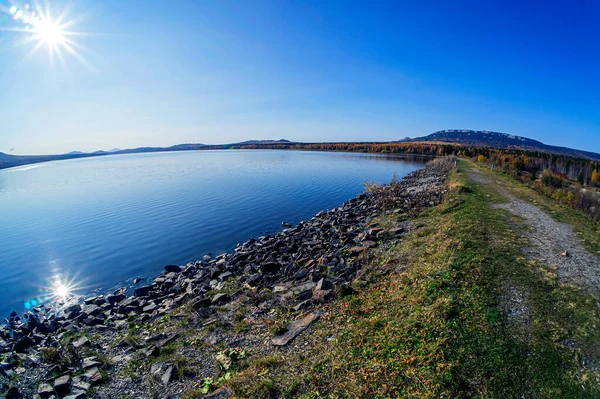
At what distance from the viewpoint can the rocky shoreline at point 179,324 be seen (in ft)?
21.1

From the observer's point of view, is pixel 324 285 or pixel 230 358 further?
pixel 324 285

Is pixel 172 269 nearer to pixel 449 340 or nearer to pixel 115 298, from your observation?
pixel 115 298

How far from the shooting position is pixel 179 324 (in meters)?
8.77

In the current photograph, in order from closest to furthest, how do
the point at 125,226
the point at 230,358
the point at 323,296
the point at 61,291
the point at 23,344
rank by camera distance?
1. the point at 230,358
2. the point at 323,296
3. the point at 23,344
4. the point at 61,291
5. the point at 125,226

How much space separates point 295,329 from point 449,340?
3.62 metres

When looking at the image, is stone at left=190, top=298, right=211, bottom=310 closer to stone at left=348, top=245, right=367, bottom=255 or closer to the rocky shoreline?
the rocky shoreline

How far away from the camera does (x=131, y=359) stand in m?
7.25

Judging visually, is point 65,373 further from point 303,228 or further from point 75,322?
point 303,228

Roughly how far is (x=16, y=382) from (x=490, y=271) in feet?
42.5

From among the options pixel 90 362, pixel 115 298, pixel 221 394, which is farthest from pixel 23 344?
pixel 221 394

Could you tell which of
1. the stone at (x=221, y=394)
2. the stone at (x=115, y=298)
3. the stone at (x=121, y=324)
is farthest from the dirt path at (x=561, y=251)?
the stone at (x=115, y=298)

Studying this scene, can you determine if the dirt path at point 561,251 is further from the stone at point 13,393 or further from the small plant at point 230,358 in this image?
the stone at point 13,393

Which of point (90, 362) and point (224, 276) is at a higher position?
point (90, 362)

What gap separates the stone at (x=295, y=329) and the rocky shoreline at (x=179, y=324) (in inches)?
1.1
